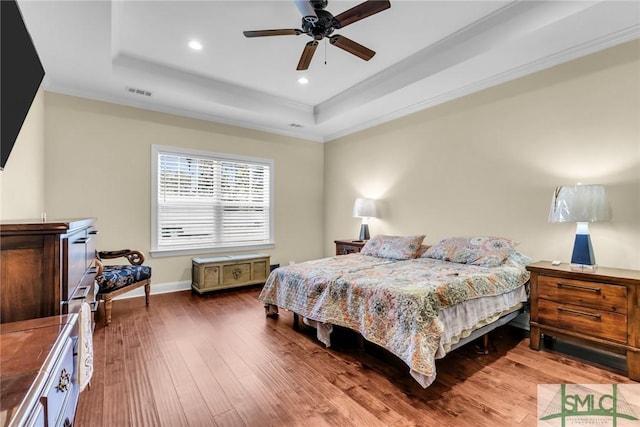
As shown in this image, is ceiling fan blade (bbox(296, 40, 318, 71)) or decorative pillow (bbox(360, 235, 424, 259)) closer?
ceiling fan blade (bbox(296, 40, 318, 71))

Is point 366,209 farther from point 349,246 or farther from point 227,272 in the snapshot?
point 227,272

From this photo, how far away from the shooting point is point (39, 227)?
131cm

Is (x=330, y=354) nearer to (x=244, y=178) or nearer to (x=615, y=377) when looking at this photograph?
(x=615, y=377)

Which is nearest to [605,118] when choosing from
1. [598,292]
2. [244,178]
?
[598,292]

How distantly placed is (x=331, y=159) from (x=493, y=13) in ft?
11.5

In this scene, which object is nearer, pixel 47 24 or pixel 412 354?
pixel 412 354

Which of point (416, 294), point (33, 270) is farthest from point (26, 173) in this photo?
point (416, 294)

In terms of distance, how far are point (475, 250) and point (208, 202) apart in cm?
379

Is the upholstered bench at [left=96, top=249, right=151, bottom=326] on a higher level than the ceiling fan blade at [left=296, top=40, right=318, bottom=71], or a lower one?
lower

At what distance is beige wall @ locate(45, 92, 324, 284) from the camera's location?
3.67m

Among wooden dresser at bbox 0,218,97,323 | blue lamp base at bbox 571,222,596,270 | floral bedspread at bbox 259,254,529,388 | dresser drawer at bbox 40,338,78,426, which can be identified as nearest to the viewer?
dresser drawer at bbox 40,338,78,426

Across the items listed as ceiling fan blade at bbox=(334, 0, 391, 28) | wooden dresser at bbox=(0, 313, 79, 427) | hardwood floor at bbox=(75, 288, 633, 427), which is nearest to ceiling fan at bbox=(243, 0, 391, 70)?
ceiling fan blade at bbox=(334, 0, 391, 28)

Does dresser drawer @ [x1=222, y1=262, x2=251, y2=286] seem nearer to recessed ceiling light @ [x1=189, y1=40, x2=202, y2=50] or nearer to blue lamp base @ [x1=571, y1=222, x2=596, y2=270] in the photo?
recessed ceiling light @ [x1=189, y1=40, x2=202, y2=50]

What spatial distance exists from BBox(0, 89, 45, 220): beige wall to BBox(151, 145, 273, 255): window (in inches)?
47.0
